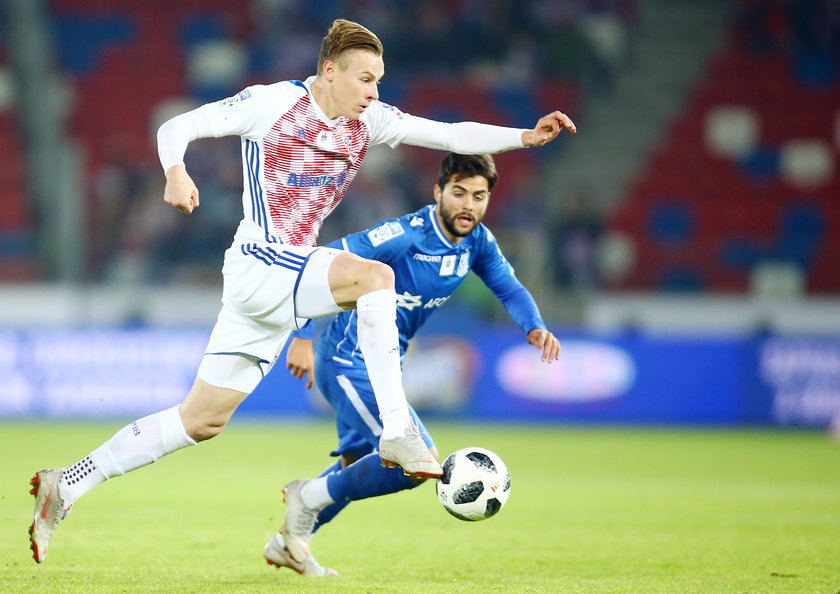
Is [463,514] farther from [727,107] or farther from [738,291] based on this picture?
[727,107]

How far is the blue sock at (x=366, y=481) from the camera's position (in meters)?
5.65

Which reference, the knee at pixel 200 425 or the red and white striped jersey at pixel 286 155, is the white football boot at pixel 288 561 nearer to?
the knee at pixel 200 425

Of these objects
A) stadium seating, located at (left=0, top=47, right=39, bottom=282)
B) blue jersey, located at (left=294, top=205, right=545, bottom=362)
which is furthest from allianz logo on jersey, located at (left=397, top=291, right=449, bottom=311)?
stadium seating, located at (left=0, top=47, right=39, bottom=282)

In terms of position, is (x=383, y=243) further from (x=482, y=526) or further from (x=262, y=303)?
(x=482, y=526)

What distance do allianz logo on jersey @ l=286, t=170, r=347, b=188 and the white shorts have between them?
0.95ft

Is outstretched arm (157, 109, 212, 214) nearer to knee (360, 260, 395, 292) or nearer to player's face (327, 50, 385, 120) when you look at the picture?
player's face (327, 50, 385, 120)

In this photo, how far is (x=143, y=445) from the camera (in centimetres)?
532

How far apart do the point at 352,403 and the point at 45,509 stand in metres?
1.49

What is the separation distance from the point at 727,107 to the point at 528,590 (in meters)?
16.6

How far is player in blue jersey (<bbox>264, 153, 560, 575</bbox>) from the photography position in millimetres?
5824

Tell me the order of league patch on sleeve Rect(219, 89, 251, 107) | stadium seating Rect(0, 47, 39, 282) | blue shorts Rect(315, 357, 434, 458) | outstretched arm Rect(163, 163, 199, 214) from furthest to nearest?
stadium seating Rect(0, 47, 39, 282), blue shorts Rect(315, 357, 434, 458), league patch on sleeve Rect(219, 89, 251, 107), outstretched arm Rect(163, 163, 199, 214)

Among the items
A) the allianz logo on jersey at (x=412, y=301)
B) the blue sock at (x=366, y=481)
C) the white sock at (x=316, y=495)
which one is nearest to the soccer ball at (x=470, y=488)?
the blue sock at (x=366, y=481)

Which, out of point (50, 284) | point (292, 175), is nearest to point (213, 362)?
point (292, 175)

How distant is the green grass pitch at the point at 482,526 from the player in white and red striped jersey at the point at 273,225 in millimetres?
592
